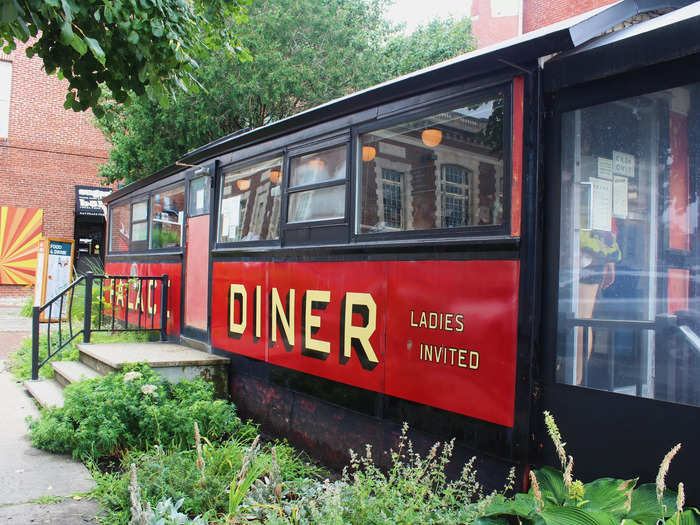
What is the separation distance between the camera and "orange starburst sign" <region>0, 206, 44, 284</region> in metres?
19.5

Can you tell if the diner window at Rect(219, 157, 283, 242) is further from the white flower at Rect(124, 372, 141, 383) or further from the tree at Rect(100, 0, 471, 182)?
the tree at Rect(100, 0, 471, 182)

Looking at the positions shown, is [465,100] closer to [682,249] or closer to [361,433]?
[682,249]

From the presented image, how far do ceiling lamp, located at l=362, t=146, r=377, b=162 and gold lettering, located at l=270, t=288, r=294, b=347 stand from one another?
1.39m

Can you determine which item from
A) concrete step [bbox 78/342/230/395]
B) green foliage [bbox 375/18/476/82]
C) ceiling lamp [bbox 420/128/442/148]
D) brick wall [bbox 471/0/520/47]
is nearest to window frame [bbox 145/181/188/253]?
concrete step [bbox 78/342/230/395]

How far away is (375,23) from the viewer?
16484 mm

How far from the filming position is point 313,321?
4.77 metres

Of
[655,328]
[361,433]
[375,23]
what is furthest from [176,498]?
[375,23]

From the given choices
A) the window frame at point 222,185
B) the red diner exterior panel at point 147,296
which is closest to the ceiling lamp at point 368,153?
the window frame at point 222,185

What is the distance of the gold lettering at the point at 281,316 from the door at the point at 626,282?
251 cm

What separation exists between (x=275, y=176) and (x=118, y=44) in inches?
71.5

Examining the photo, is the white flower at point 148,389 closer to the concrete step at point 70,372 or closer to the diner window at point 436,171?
the concrete step at point 70,372

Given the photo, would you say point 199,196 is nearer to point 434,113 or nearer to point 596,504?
point 434,113

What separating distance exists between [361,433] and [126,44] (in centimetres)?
318

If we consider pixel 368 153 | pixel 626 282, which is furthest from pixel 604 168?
pixel 368 153
